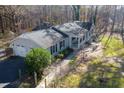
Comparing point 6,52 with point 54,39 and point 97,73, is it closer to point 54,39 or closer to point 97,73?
point 54,39

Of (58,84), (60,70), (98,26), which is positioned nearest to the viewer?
(58,84)

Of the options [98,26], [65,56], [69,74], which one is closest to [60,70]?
[69,74]

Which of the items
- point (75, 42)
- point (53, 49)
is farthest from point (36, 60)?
point (75, 42)

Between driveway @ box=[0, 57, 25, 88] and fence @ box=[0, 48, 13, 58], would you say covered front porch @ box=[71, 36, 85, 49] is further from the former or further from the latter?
fence @ box=[0, 48, 13, 58]

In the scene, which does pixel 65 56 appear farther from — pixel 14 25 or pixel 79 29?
pixel 14 25

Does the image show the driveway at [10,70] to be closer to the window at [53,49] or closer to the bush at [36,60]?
the bush at [36,60]

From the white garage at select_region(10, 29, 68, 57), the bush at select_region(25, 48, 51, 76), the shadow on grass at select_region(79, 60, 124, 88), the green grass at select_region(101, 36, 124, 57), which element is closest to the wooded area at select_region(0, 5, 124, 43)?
the green grass at select_region(101, 36, 124, 57)
